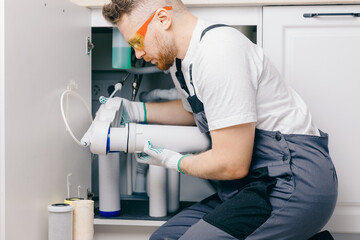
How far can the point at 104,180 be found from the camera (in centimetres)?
152

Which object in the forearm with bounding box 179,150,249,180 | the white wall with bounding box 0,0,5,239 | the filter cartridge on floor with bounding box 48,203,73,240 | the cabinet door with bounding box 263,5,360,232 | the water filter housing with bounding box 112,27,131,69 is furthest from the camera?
the water filter housing with bounding box 112,27,131,69

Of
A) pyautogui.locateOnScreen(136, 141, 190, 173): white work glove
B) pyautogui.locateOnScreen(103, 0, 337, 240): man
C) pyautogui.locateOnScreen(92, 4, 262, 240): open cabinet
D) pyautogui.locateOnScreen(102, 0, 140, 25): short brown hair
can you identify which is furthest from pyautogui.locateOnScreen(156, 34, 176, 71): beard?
pyautogui.locateOnScreen(92, 4, 262, 240): open cabinet

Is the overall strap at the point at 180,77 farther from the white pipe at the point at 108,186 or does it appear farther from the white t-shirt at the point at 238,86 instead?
the white pipe at the point at 108,186

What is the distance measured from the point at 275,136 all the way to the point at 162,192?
0.57 m

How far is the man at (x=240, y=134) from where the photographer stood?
100 cm

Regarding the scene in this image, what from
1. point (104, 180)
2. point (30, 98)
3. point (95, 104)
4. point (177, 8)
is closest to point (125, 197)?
point (104, 180)

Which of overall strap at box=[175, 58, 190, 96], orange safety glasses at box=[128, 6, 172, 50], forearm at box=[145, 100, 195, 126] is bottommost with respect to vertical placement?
forearm at box=[145, 100, 195, 126]

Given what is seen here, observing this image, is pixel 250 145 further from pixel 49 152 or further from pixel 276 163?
pixel 49 152

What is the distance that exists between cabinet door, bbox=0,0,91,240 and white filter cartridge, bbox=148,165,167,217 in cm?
26

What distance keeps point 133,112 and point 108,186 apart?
11.6 inches

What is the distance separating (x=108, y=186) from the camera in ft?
4.99

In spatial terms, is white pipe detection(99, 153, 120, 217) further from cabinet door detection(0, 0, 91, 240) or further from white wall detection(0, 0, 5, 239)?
white wall detection(0, 0, 5, 239)

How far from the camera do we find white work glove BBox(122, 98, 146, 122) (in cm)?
145

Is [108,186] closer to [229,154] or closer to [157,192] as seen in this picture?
[157,192]
